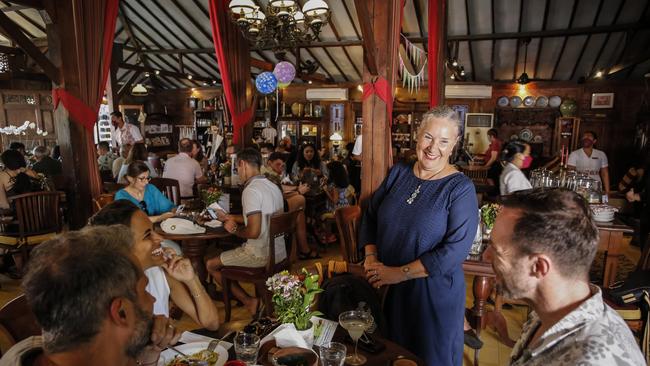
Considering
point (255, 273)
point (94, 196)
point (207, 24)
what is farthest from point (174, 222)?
point (207, 24)

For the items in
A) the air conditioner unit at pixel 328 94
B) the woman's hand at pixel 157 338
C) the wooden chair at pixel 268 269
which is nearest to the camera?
the woman's hand at pixel 157 338

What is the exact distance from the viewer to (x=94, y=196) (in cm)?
423

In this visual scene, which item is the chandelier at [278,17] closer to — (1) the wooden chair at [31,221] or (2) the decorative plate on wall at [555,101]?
(1) the wooden chair at [31,221]

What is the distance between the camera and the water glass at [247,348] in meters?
1.42

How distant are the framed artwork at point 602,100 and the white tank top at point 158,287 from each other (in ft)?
38.6

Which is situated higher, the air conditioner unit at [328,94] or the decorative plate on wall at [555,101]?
the air conditioner unit at [328,94]

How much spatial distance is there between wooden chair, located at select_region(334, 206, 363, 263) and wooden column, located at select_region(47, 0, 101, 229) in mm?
2919

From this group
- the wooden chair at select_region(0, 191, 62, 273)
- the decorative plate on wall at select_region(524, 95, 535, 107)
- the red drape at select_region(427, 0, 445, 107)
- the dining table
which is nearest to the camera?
the dining table

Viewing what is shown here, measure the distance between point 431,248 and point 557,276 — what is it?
3.04 feet

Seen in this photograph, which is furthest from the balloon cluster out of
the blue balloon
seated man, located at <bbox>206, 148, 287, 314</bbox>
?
seated man, located at <bbox>206, 148, 287, 314</bbox>

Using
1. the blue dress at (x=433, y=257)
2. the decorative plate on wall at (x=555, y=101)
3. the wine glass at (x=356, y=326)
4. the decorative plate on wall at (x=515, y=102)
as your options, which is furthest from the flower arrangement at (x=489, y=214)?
the decorative plate on wall at (x=555, y=101)

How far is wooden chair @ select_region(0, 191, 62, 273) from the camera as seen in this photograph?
4184 millimetres

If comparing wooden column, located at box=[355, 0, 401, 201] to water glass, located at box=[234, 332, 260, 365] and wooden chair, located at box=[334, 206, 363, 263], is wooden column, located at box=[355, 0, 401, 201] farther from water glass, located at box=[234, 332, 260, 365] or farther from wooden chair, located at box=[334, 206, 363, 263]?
water glass, located at box=[234, 332, 260, 365]

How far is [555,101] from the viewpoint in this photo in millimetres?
10336
